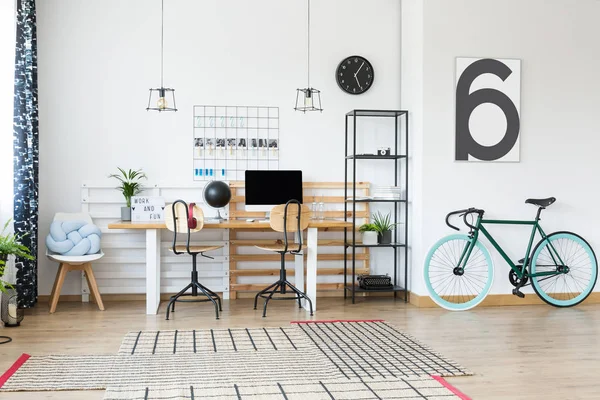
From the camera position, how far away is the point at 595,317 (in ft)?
17.8

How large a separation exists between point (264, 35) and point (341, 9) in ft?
2.58

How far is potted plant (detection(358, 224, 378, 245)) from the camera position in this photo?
6129mm

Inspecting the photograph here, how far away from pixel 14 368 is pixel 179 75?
3.25 meters

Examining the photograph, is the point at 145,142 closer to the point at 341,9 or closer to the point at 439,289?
the point at 341,9

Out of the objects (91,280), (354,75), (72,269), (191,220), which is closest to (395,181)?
(354,75)

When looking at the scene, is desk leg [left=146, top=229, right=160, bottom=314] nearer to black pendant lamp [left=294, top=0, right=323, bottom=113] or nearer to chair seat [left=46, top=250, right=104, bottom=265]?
chair seat [left=46, top=250, right=104, bottom=265]

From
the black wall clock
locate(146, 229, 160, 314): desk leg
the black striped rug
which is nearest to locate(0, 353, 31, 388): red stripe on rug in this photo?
the black striped rug

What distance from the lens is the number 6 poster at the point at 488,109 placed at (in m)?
5.93

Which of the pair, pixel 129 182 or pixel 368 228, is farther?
pixel 368 228

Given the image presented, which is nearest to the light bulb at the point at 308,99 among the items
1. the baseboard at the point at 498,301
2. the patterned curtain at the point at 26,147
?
the baseboard at the point at 498,301

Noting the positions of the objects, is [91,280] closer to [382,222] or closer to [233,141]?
[233,141]

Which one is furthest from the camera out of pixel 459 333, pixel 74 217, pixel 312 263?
pixel 74 217

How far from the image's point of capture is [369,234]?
6.13 meters

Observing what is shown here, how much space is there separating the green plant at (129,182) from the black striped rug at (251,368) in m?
1.66
